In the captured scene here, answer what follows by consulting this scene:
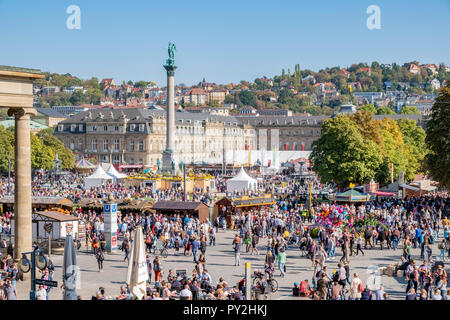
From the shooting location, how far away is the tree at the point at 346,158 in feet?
193

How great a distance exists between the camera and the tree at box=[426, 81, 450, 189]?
1811 inches

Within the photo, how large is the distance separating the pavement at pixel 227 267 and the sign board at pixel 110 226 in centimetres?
56

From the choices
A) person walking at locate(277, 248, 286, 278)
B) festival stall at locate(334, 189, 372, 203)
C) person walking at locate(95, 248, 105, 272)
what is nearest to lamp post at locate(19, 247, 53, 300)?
person walking at locate(95, 248, 105, 272)

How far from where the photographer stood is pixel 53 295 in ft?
71.4

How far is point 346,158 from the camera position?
59031 mm

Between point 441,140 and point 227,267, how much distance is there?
79.0ft

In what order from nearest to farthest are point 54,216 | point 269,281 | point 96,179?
1. point 269,281
2. point 54,216
3. point 96,179

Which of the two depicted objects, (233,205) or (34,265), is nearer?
(34,265)

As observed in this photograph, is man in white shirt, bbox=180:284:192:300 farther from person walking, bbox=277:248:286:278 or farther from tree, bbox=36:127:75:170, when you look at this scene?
tree, bbox=36:127:75:170

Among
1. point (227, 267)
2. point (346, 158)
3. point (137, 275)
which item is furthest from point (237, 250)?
point (346, 158)

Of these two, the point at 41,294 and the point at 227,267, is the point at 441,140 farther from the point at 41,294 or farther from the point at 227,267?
the point at 41,294

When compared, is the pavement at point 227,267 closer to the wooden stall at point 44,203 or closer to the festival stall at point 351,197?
the wooden stall at point 44,203

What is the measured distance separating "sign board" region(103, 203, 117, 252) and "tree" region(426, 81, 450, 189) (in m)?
23.8
